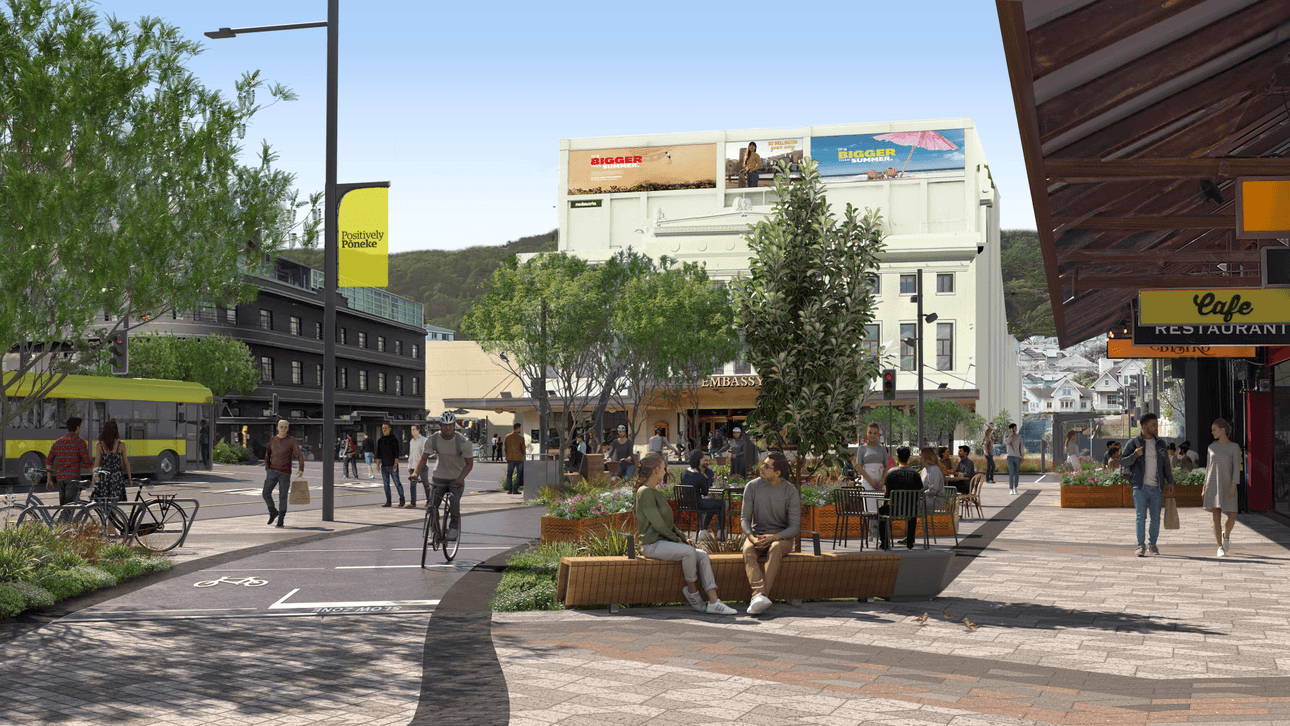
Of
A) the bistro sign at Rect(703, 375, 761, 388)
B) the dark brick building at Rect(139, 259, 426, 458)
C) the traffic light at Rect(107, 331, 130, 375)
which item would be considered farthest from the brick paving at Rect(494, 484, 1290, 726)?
the bistro sign at Rect(703, 375, 761, 388)

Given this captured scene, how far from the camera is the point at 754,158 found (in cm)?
7994

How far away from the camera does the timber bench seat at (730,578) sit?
984 cm

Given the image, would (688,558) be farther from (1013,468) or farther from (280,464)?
(1013,468)

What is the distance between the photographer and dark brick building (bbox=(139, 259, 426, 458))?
2643 inches

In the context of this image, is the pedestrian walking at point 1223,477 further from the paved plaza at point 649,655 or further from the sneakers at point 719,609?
the sneakers at point 719,609

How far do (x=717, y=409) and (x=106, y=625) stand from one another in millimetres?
58139

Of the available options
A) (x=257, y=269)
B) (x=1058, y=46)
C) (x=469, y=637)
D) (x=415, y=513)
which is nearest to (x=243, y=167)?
(x=257, y=269)

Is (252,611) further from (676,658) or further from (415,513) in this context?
(415,513)

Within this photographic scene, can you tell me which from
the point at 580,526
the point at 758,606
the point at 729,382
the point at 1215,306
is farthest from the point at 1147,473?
the point at 729,382

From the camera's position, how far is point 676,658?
7668 mm

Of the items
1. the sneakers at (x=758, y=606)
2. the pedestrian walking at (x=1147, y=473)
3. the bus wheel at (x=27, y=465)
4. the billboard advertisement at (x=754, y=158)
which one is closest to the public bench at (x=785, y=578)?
the sneakers at (x=758, y=606)

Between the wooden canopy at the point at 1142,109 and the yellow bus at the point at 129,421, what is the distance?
27093 millimetres

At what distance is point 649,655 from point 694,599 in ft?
6.79

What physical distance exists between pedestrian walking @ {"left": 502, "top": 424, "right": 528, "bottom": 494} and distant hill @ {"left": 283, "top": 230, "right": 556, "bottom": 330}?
14563cm
